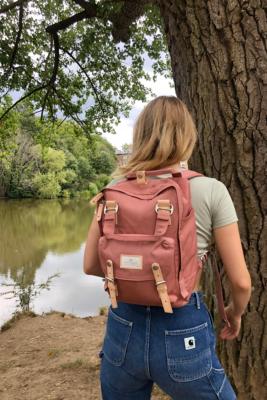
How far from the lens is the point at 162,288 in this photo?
1.31m

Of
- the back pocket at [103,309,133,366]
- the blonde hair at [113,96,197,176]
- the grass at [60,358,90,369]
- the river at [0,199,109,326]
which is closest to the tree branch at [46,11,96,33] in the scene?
the river at [0,199,109,326]

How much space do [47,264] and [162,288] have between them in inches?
490

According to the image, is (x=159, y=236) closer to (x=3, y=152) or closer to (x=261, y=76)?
(x=261, y=76)

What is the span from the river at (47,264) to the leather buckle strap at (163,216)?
6301 millimetres

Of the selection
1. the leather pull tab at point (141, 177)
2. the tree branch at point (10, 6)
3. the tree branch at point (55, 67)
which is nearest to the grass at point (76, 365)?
the leather pull tab at point (141, 177)

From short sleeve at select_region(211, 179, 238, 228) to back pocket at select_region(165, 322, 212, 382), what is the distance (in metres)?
0.36

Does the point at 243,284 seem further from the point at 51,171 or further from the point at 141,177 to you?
the point at 51,171

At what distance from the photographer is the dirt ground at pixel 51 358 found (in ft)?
11.4

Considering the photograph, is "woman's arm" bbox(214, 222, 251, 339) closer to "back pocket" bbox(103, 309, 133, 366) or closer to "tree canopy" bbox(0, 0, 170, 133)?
"back pocket" bbox(103, 309, 133, 366)

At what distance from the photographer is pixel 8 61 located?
8.36 meters

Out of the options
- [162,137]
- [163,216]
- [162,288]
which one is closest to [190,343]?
[162,288]

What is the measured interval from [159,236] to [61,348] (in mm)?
3842

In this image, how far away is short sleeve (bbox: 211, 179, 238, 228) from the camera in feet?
4.55

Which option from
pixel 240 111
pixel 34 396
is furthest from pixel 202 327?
pixel 34 396
